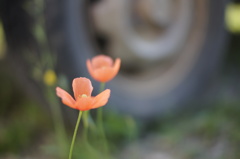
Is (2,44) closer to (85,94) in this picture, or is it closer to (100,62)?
(100,62)

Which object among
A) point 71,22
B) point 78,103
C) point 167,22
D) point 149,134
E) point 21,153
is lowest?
point 78,103

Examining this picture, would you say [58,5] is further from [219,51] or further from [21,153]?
[219,51]

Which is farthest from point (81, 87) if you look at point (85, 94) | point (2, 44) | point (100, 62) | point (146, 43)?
point (2, 44)

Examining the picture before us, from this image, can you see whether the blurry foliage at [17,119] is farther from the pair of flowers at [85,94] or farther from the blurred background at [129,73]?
the pair of flowers at [85,94]

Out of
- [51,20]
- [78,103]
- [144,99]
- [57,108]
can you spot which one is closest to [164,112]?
[144,99]

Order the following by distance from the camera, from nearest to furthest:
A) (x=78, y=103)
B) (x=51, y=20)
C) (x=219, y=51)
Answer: (x=78, y=103)
(x=51, y=20)
(x=219, y=51)

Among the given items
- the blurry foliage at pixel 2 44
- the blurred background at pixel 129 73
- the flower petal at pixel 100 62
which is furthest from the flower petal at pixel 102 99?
the blurry foliage at pixel 2 44

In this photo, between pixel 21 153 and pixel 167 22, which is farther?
pixel 167 22

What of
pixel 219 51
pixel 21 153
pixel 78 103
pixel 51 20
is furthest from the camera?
pixel 219 51
